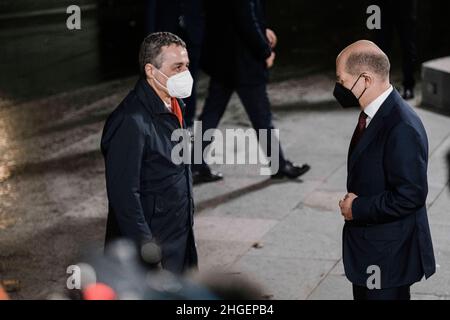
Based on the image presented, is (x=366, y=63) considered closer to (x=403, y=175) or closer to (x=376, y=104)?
(x=376, y=104)

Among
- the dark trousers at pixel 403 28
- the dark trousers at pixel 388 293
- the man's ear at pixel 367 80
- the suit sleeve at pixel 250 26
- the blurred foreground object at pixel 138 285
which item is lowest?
the dark trousers at pixel 403 28

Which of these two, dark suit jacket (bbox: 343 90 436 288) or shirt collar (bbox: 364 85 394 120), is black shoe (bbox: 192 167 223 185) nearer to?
dark suit jacket (bbox: 343 90 436 288)

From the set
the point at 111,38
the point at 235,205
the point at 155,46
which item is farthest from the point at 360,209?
the point at 111,38

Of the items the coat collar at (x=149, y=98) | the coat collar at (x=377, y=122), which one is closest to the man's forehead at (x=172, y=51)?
the coat collar at (x=149, y=98)

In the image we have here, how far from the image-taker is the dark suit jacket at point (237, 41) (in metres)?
7.89

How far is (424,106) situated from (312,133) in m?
1.76

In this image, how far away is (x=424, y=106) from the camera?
1080cm

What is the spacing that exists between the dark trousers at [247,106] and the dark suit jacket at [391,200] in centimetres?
406

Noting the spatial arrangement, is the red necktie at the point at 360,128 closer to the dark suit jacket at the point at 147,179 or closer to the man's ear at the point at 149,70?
the dark suit jacket at the point at 147,179

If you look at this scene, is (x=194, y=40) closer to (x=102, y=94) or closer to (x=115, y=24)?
(x=102, y=94)

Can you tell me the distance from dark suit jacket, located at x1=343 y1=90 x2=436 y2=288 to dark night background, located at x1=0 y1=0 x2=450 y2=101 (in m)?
8.74

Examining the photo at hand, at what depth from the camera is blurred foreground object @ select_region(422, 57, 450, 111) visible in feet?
34.6
